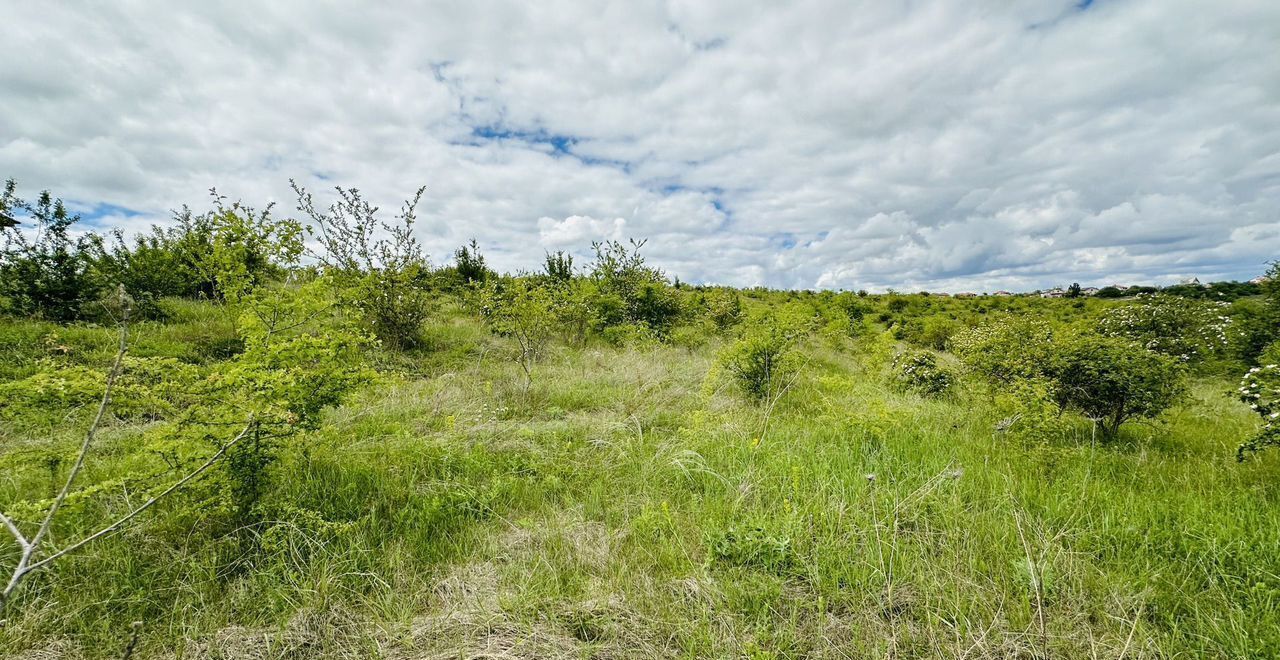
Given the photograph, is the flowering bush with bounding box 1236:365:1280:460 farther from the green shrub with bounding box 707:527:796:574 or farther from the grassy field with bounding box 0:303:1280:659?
the green shrub with bounding box 707:527:796:574

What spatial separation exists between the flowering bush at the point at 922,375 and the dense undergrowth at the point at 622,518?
6.82ft

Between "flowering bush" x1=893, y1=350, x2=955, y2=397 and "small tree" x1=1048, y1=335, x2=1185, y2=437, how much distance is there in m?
2.39

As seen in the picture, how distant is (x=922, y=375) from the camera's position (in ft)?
25.5

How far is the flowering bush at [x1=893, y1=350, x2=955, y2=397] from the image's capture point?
753cm

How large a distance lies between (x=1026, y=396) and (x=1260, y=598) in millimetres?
2455

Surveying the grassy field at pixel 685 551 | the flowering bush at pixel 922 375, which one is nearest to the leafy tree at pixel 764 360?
the grassy field at pixel 685 551

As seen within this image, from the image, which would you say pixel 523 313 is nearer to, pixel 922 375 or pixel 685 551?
pixel 685 551

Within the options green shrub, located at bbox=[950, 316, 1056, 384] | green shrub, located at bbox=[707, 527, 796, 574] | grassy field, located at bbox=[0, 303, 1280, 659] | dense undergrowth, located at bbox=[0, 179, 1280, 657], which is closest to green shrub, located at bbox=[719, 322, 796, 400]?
dense undergrowth, located at bbox=[0, 179, 1280, 657]

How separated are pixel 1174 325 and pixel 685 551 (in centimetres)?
1391

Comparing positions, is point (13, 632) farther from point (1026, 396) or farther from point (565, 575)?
point (1026, 396)

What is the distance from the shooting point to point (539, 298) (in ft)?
26.2

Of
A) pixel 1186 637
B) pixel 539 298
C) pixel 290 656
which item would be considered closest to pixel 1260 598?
pixel 1186 637

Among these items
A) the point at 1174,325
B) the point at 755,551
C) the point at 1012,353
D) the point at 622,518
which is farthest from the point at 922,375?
the point at 1174,325

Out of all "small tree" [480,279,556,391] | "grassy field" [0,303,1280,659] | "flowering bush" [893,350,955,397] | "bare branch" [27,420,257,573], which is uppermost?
"small tree" [480,279,556,391]
